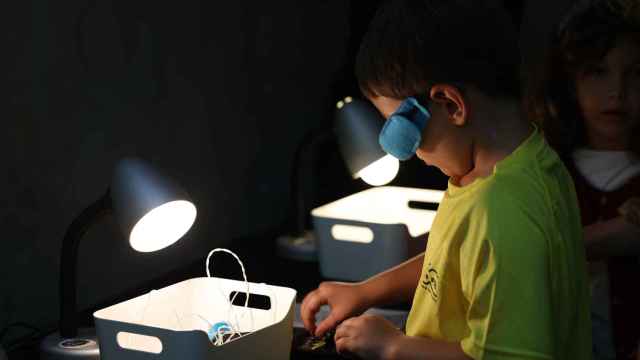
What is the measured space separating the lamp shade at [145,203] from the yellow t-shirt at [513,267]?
1.22 feet

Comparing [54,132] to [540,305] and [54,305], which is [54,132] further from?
[540,305]

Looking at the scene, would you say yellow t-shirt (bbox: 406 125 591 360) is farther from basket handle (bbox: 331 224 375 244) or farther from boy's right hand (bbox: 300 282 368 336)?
basket handle (bbox: 331 224 375 244)

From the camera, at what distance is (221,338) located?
4.73 feet

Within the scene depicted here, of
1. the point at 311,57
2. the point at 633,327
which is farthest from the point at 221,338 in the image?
the point at 311,57

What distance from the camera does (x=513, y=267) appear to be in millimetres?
1135

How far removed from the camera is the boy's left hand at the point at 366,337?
4.25 feet

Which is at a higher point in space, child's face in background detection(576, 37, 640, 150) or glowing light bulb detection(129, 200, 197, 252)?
child's face in background detection(576, 37, 640, 150)

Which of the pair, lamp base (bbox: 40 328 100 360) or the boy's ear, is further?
lamp base (bbox: 40 328 100 360)

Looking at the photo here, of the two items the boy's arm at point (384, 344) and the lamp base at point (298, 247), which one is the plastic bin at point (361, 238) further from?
the boy's arm at point (384, 344)

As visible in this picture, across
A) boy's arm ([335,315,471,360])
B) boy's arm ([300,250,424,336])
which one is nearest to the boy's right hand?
boy's arm ([300,250,424,336])

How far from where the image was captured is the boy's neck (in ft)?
4.12

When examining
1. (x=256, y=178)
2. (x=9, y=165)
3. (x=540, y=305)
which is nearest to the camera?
(x=540, y=305)

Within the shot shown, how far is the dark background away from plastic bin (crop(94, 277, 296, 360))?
0.31 metres

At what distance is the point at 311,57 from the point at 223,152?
455 millimetres
